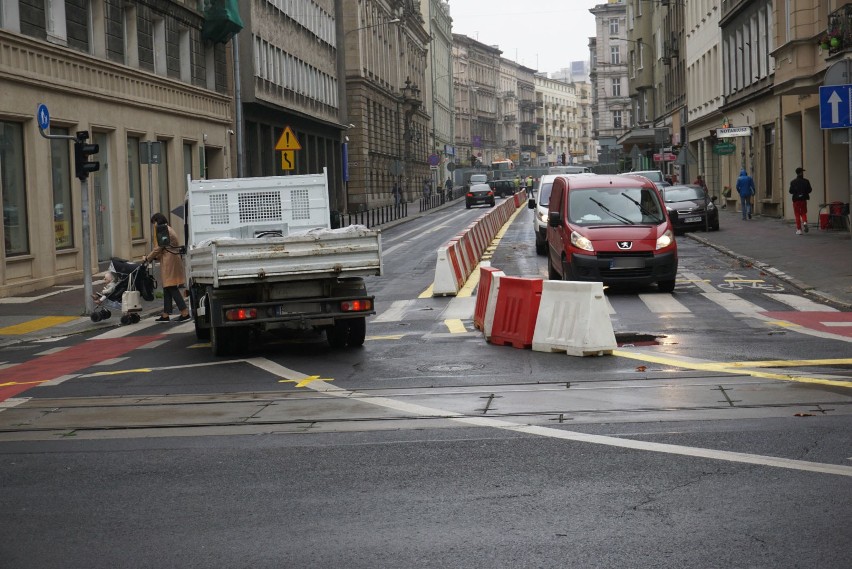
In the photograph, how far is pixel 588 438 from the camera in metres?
8.55

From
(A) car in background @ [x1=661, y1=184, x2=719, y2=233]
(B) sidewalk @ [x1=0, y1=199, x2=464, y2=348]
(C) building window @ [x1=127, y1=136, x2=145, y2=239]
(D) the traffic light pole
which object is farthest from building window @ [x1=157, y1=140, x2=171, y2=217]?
(D) the traffic light pole

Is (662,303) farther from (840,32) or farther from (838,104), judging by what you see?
(840,32)

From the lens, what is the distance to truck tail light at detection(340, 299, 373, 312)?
1421cm

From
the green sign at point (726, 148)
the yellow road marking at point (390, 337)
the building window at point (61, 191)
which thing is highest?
the green sign at point (726, 148)

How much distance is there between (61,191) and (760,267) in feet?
49.1

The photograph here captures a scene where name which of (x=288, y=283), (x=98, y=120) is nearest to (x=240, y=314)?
(x=288, y=283)

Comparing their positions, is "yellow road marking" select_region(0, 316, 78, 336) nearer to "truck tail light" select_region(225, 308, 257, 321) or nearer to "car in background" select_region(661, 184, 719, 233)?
"truck tail light" select_region(225, 308, 257, 321)

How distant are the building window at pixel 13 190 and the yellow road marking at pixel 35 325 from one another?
468cm

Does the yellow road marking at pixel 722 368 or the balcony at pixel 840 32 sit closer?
the yellow road marking at pixel 722 368

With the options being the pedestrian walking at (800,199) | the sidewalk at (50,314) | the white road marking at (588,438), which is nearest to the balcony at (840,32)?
the pedestrian walking at (800,199)

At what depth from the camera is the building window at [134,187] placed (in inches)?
1324

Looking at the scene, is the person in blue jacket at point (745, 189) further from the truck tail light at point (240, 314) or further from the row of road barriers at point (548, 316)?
the truck tail light at point (240, 314)

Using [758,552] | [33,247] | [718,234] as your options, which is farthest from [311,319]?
[718,234]

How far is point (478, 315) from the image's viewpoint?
1661 cm
